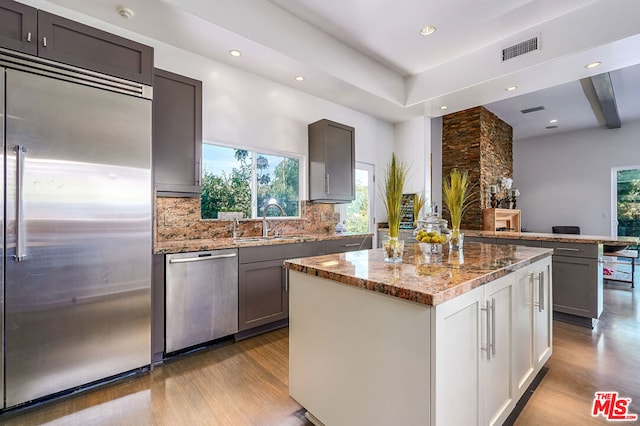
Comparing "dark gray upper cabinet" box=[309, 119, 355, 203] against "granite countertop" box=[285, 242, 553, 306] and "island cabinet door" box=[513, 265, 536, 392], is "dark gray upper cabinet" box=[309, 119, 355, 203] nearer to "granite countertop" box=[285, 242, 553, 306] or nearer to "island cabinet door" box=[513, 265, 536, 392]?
"granite countertop" box=[285, 242, 553, 306]

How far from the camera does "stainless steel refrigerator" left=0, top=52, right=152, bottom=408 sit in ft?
5.66

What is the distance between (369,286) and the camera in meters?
1.26

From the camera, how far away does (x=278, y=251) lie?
118 inches

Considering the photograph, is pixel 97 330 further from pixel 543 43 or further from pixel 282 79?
pixel 543 43

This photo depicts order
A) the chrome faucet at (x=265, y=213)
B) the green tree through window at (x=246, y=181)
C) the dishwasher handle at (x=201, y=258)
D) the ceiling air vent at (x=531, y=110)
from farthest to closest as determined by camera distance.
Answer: the ceiling air vent at (x=531, y=110) → the chrome faucet at (x=265, y=213) → the green tree through window at (x=246, y=181) → the dishwasher handle at (x=201, y=258)

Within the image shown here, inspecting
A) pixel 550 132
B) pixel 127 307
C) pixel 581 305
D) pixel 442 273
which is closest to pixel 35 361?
pixel 127 307

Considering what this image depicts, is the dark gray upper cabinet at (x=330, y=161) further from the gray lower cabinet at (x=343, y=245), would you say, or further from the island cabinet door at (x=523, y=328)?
the island cabinet door at (x=523, y=328)

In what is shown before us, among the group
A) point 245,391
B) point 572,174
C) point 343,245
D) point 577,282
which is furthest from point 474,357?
point 572,174

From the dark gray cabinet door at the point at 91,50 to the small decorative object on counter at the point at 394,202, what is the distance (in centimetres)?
198

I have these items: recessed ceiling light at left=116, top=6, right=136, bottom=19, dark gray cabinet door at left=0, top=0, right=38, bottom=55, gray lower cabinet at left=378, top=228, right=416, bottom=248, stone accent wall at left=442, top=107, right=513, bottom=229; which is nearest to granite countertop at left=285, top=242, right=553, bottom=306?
dark gray cabinet door at left=0, top=0, right=38, bottom=55

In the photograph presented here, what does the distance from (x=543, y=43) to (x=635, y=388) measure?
3140 millimetres

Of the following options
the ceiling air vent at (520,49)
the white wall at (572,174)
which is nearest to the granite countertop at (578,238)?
the ceiling air vent at (520,49)

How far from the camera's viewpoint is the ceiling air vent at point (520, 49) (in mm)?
3081

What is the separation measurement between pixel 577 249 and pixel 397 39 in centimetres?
Result: 309
